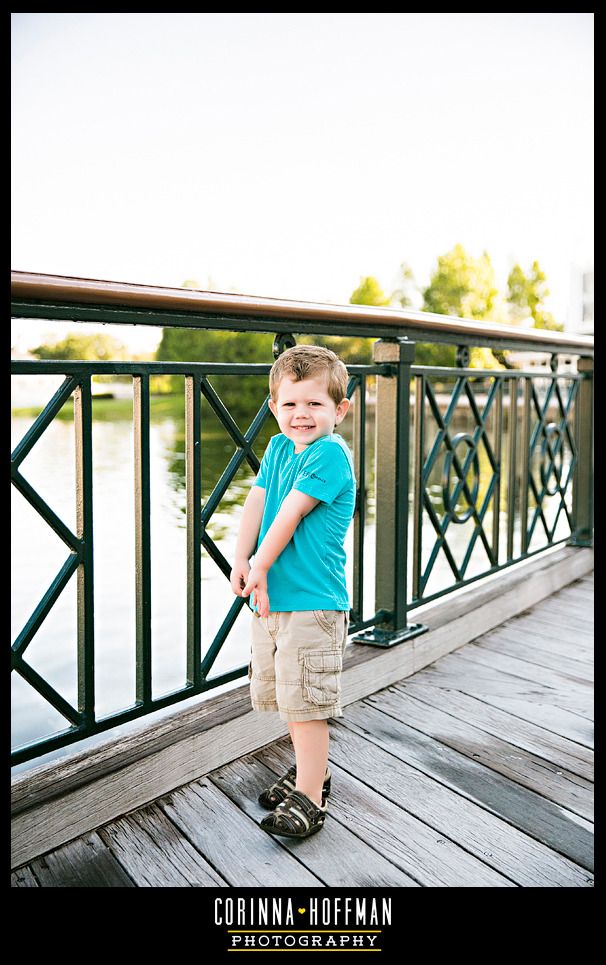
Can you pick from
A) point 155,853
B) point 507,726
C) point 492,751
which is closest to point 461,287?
point 507,726

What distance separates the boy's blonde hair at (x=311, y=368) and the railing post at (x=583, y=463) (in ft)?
8.13

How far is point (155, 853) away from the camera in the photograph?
1.54m

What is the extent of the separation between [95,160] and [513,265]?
27.1m

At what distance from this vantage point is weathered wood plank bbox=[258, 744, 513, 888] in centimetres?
148

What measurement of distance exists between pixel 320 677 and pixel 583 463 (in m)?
2.64

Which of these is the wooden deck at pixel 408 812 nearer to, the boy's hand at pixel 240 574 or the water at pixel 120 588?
the water at pixel 120 588

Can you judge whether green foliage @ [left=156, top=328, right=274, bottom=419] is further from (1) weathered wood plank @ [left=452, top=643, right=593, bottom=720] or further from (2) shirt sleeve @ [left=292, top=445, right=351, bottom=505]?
(2) shirt sleeve @ [left=292, top=445, right=351, bottom=505]

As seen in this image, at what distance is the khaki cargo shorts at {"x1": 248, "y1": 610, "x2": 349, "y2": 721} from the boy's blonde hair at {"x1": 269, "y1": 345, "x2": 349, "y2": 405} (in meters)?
0.43

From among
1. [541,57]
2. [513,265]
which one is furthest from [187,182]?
[541,57]

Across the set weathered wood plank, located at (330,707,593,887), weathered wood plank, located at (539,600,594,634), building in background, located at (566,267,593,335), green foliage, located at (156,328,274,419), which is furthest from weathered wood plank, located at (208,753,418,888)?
building in background, located at (566,267,593,335)

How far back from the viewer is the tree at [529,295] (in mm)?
47469

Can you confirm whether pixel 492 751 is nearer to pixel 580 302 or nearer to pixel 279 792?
pixel 279 792

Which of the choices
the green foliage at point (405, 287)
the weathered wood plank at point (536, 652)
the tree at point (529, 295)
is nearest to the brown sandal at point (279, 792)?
the weathered wood plank at point (536, 652)
